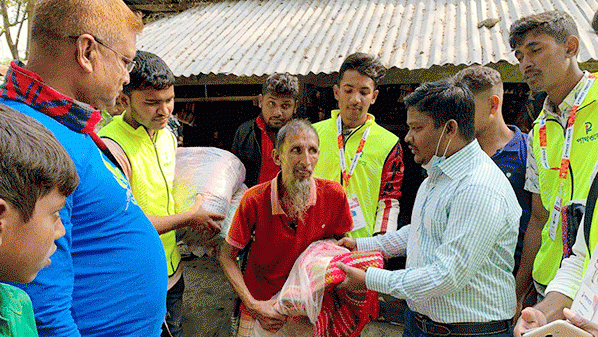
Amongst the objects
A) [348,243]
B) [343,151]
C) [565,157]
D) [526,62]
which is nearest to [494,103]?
[526,62]

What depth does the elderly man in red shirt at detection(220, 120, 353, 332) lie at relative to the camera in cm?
227

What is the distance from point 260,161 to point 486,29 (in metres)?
3.65

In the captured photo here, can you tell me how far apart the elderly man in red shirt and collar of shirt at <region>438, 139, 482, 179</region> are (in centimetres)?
76

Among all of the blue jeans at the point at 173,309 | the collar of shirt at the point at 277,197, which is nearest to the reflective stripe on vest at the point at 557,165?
the collar of shirt at the point at 277,197

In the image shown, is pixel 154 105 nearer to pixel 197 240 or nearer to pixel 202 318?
pixel 197 240

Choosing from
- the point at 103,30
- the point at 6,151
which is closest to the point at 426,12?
the point at 103,30

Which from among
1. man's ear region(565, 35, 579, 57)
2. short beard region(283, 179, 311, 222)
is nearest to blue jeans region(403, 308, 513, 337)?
short beard region(283, 179, 311, 222)

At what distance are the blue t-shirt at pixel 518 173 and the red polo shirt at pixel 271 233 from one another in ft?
3.92

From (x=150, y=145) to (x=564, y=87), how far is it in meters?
2.31

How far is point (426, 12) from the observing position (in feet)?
20.0

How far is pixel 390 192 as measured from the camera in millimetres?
2805

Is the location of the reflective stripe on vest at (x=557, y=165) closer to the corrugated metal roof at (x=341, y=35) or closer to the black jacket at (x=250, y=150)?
the black jacket at (x=250, y=150)

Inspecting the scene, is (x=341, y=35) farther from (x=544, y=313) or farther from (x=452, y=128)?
(x=544, y=313)

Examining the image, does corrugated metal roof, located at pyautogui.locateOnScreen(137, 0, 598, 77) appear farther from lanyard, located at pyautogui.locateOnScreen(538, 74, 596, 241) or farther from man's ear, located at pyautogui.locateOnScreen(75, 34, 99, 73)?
man's ear, located at pyautogui.locateOnScreen(75, 34, 99, 73)
